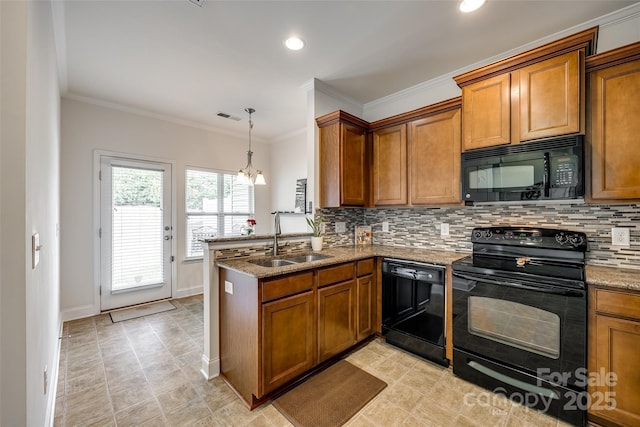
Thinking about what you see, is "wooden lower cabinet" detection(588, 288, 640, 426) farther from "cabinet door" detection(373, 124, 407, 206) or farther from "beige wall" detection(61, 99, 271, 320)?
"beige wall" detection(61, 99, 271, 320)

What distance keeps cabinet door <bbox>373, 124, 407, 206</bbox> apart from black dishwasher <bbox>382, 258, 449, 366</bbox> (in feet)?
2.49

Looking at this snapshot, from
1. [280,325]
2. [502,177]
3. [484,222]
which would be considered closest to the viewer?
[280,325]

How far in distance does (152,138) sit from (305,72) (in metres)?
2.62

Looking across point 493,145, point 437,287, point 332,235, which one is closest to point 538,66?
point 493,145

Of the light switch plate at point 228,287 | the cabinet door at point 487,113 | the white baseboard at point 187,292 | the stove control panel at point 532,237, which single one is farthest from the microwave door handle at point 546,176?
the white baseboard at point 187,292

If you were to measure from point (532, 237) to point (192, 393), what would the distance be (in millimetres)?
2981

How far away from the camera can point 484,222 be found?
2588 millimetres

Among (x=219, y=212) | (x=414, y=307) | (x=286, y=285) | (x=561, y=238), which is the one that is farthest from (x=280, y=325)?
(x=219, y=212)

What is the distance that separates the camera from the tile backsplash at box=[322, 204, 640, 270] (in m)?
1.96

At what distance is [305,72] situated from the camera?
2.83 m

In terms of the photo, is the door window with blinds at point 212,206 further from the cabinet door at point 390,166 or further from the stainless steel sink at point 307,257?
the cabinet door at point 390,166

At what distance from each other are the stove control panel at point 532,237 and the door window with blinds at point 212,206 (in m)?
3.79

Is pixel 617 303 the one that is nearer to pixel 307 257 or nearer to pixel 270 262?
pixel 307 257

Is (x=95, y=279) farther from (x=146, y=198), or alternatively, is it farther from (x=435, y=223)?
(x=435, y=223)
